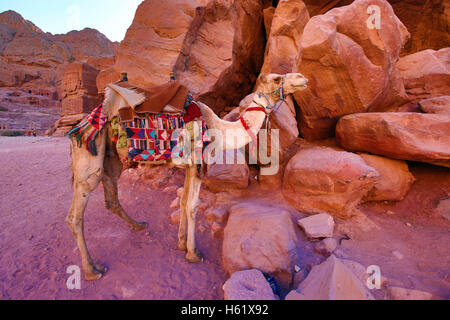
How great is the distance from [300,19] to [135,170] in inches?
249

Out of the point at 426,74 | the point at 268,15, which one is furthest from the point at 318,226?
the point at 268,15

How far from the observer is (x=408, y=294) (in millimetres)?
1606

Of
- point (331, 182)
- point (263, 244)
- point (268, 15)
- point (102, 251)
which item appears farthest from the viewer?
point (268, 15)

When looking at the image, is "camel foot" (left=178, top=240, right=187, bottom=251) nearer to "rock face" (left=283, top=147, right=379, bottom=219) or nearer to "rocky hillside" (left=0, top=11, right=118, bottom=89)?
"rock face" (left=283, top=147, right=379, bottom=219)

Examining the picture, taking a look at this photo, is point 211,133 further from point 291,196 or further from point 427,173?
point 427,173

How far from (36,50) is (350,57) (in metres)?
49.9

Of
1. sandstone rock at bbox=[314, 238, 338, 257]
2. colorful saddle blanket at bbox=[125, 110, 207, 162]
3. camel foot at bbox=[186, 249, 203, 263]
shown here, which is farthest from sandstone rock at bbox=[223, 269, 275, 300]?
colorful saddle blanket at bbox=[125, 110, 207, 162]

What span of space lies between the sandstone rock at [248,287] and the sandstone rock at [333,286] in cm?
25

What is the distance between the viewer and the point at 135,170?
15.9 ft

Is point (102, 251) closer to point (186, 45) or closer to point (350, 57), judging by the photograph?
point (350, 57)

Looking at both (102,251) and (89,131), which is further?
(102,251)

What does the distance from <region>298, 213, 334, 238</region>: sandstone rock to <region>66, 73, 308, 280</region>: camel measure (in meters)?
1.37

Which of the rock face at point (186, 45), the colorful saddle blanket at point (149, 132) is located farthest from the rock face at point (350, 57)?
the rock face at point (186, 45)

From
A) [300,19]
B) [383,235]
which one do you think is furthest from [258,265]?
[300,19]
